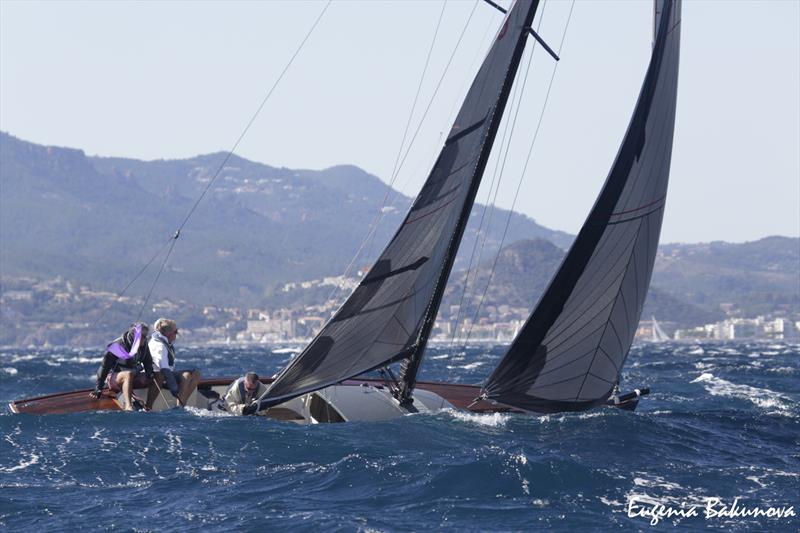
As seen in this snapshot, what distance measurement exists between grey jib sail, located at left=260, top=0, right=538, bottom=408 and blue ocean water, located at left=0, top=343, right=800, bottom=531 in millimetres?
809

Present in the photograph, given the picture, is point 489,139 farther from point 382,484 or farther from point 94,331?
point 94,331

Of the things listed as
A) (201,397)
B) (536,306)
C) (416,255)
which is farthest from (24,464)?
(536,306)

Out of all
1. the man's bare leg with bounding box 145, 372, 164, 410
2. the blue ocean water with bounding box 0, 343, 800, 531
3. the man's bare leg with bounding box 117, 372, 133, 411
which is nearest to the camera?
the blue ocean water with bounding box 0, 343, 800, 531

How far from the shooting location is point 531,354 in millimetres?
16812

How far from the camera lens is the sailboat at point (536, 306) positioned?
1584 centimetres

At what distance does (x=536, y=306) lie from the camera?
54.3 feet

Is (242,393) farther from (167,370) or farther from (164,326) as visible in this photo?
(164,326)

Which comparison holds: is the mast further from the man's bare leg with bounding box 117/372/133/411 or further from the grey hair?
the man's bare leg with bounding box 117/372/133/411

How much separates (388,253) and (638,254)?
10.8 ft

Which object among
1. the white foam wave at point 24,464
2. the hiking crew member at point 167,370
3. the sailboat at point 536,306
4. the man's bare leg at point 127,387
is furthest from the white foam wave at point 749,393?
the white foam wave at point 24,464

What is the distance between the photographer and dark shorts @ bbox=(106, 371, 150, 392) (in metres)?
17.4

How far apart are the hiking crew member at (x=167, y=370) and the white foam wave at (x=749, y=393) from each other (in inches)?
373

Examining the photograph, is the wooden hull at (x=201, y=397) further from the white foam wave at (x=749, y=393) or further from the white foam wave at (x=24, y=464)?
the white foam wave at (x=749, y=393)

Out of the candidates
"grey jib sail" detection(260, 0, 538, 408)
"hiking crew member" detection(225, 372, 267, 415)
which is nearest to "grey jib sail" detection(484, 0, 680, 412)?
"grey jib sail" detection(260, 0, 538, 408)
